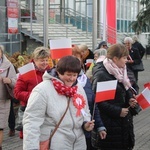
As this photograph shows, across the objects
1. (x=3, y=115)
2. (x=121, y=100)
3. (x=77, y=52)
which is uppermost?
(x=77, y=52)

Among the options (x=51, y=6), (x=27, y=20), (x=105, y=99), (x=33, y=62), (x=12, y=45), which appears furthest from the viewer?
(x=51, y=6)

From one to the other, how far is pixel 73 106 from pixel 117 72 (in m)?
1.13

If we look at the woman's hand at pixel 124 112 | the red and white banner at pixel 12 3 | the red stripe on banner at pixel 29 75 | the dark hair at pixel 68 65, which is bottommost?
the woman's hand at pixel 124 112

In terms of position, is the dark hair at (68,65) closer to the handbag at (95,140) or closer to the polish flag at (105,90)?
the polish flag at (105,90)

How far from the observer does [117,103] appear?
503 centimetres

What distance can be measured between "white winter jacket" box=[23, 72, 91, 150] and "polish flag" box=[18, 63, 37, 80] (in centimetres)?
184

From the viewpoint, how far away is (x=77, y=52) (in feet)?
22.0

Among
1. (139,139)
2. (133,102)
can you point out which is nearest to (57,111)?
(133,102)

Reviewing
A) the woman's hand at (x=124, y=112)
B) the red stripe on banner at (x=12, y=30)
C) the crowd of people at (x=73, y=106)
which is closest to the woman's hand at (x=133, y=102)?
the crowd of people at (x=73, y=106)

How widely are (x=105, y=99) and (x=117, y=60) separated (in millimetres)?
546

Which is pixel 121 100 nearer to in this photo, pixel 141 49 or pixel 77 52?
pixel 77 52

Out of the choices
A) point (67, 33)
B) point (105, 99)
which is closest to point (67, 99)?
point (105, 99)

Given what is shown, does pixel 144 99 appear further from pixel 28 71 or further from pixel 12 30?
pixel 12 30

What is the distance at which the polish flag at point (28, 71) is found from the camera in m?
5.79
